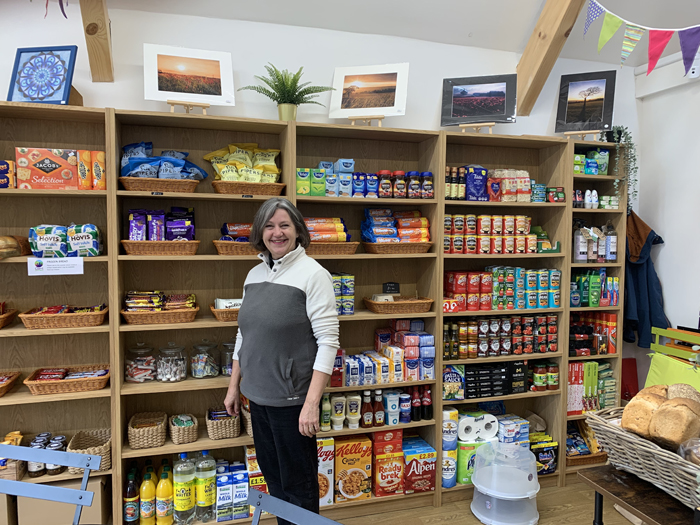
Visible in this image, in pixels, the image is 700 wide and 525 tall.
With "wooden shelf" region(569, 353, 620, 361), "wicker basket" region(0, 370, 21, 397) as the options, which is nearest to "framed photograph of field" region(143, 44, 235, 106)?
"wicker basket" region(0, 370, 21, 397)

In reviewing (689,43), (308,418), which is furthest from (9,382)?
(689,43)

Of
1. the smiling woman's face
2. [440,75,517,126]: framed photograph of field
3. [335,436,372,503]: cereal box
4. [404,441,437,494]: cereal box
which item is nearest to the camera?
the smiling woman's face

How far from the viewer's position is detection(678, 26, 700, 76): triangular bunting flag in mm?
2549

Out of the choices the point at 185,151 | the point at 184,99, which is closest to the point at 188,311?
the point at 185,151

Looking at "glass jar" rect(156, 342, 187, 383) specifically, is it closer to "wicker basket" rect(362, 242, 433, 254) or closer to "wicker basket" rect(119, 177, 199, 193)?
"wicker basket" rect(119, 177, 199, 193)

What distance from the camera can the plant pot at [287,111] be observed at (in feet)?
9.47

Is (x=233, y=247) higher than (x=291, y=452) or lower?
higher

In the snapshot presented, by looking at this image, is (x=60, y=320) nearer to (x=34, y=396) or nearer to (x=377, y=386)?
(x=34, y=396)

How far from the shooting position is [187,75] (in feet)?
9.11

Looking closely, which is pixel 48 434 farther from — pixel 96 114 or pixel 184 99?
pixel 184 99

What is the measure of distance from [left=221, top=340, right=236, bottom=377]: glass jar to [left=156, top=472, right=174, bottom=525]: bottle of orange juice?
0.67 meters

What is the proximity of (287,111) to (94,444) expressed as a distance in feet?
7.36

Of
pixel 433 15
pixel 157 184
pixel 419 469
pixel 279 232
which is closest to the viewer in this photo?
pixel 279 232

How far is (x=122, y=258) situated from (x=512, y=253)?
2.41 m
